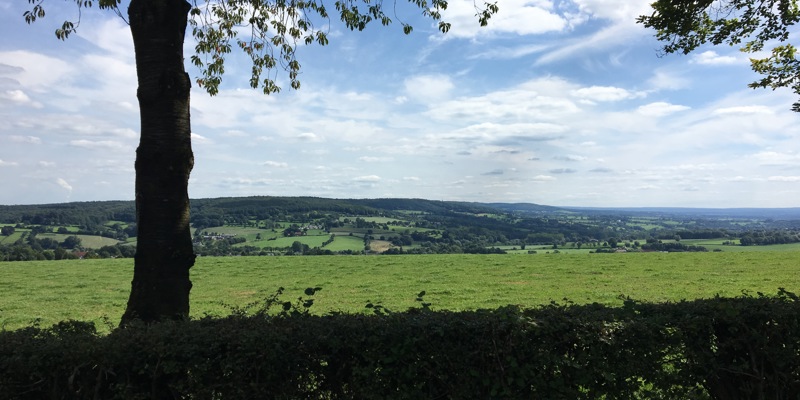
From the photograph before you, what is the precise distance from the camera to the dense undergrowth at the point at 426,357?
3.44 metres

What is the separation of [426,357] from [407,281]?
16.3 metres

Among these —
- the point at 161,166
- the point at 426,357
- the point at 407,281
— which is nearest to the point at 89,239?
the point at 407,281

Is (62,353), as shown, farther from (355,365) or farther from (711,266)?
(711,266)

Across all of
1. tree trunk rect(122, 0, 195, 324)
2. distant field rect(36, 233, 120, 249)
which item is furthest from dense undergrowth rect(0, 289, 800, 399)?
distant field rect(36, 233, 120, 249)

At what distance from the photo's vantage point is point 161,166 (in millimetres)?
4973

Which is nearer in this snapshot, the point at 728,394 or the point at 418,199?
the point at 728,394

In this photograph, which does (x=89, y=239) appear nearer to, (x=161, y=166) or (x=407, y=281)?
(x=407, y=281)

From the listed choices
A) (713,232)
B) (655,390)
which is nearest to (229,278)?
(655,390)

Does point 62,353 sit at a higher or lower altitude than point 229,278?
higher

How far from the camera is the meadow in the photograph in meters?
14.7

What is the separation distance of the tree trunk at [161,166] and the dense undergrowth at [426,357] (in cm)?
91

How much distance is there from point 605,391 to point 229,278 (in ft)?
69.3

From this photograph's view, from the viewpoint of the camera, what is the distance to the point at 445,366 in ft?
12.0

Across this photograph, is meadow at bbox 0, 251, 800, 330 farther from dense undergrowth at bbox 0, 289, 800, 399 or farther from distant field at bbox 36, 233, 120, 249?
distant field at bbox 36, 233, 120, 249
